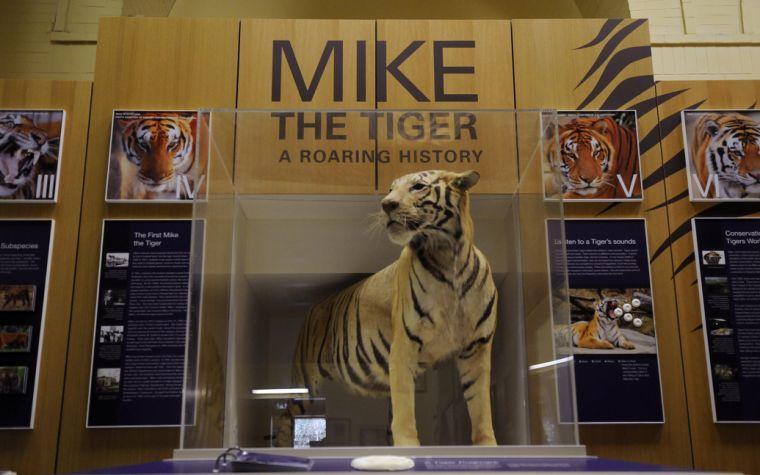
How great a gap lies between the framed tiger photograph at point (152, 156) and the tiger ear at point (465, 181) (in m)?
1.52

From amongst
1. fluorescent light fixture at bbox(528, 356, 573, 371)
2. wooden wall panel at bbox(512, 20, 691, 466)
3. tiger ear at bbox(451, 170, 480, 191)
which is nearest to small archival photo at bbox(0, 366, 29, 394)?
tiger ear at bbox(451, 170, 480, 191)

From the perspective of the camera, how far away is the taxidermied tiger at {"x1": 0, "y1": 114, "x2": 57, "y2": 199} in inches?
152

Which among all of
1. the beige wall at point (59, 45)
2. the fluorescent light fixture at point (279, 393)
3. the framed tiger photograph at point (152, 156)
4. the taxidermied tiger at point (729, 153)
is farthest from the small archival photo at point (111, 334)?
the taxidermied tiger at point (729, 153)

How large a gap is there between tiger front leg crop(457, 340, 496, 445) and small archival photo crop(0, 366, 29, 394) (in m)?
2.18

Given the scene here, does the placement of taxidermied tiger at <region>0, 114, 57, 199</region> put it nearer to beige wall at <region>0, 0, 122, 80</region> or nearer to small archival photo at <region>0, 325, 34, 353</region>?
small archival photo at <region>0, 325, 34, 353</region>

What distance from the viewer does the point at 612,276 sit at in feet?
12.6

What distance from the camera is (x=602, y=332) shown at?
3750 mm

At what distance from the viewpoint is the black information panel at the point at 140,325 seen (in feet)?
11.9

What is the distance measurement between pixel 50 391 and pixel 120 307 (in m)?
0.52

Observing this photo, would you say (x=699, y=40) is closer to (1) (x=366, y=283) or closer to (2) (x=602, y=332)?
(2) (x=602, y=332)

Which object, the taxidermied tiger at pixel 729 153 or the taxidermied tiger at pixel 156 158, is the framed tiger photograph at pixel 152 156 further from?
the taxidermied tiger at pixel 729 153

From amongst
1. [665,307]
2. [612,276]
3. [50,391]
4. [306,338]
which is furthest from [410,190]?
[50,391]

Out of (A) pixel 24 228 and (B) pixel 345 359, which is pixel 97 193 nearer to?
(A) pixel 24 228

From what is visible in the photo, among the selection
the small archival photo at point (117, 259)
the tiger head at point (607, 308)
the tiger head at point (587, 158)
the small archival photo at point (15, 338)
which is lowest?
the small archival photo at point (15, 338)
